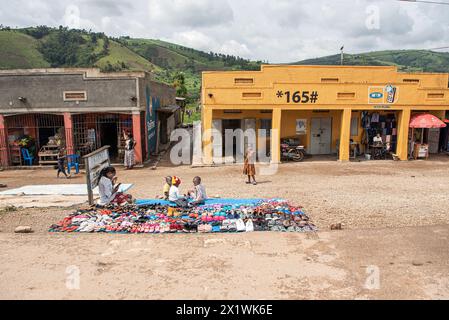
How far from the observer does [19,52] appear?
10588 cm

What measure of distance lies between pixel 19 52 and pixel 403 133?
116143 millimetres

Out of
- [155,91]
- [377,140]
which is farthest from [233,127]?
[377,140]

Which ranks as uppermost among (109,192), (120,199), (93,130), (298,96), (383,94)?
(383,94)

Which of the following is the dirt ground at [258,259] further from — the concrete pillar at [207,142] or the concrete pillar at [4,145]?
the concrete pillar at [4,145]

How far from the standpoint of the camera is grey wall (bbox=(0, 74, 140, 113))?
17203 millimetres

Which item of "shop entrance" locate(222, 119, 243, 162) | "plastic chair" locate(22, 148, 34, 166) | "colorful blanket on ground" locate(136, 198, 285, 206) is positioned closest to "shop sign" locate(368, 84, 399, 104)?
"shop entrance" locate(222, 119, 243, 162)

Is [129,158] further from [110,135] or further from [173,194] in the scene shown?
[173,194]

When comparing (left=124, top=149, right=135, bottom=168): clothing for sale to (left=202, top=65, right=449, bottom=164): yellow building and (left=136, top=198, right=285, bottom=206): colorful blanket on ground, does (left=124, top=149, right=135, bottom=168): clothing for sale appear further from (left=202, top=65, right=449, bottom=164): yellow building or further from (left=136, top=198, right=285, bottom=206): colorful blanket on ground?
(left=136, top=198, right=285, bottom=206): colorful blanket on ground

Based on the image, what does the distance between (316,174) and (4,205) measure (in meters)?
11.5

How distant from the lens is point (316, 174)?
1527cm

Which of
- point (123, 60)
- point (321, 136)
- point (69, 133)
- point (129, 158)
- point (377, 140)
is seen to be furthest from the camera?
point (123, 60)

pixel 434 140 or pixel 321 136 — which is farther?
pixel 434 140

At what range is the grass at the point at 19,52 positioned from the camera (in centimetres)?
9744
